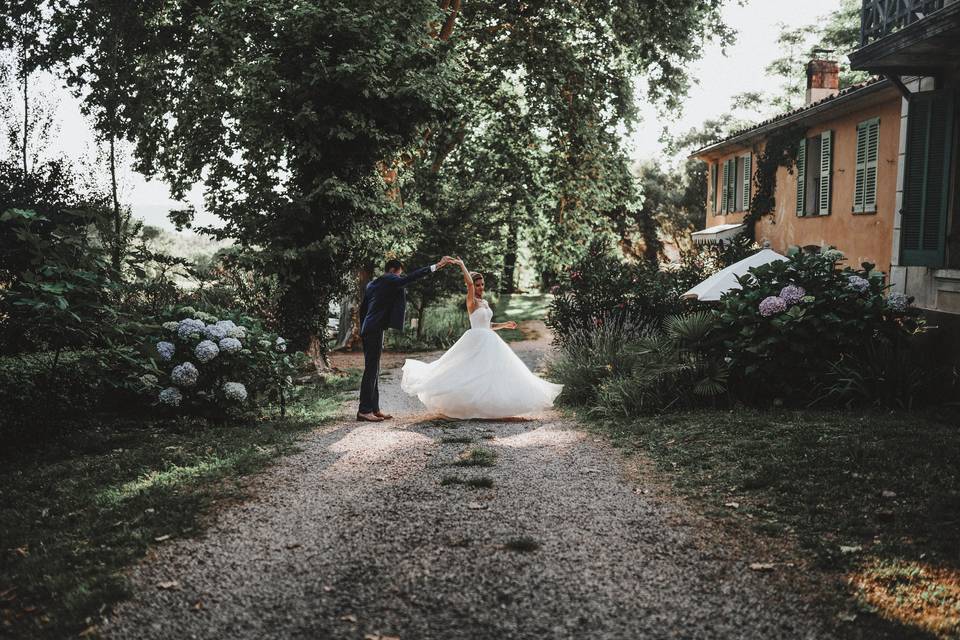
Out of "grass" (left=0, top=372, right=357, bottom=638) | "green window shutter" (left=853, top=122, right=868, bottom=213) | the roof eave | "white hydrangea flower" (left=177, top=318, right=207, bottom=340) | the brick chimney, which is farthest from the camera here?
the brick chimney

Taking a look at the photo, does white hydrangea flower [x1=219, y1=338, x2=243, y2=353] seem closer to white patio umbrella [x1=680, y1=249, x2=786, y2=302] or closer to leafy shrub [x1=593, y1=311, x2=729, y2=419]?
leafy shrub [x1=593, y1=311, x2=729, y2=419]

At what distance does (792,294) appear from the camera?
30.0 feet

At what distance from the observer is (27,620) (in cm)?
387

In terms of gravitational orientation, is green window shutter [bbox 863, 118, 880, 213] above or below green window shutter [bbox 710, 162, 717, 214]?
below

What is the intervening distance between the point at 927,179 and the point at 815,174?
358 inches

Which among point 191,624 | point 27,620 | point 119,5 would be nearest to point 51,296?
point 27,620

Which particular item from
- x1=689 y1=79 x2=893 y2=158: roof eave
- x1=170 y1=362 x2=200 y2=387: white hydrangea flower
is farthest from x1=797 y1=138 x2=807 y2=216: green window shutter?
x1=170 y1=362 x2=200 y2=387: white hydrangea flower

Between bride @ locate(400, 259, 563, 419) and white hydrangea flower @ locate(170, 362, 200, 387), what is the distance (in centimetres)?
306

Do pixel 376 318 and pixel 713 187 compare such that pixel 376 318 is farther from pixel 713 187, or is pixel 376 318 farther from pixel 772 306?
pixel 713 187

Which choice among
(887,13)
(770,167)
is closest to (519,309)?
(770,167)

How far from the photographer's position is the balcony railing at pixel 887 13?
438 inches

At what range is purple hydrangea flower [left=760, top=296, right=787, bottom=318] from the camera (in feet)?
29.8

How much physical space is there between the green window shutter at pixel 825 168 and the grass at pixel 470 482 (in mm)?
15927

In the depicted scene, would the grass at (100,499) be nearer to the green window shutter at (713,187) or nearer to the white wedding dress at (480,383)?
the white wedding dress at (480,383)
